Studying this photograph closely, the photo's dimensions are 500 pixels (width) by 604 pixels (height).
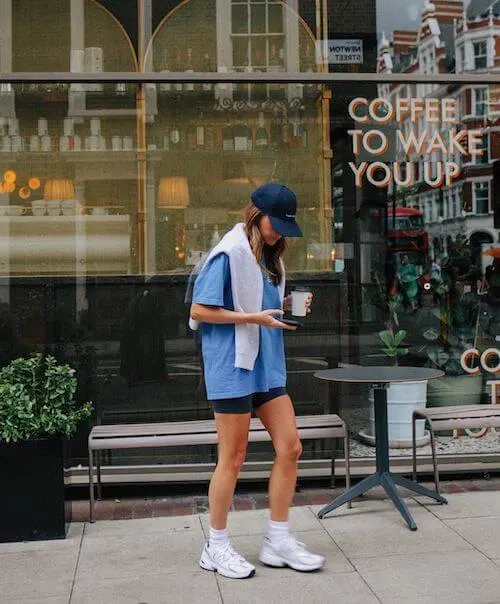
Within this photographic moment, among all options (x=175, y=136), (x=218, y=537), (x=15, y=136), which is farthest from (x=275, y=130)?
(x=218, y=537)

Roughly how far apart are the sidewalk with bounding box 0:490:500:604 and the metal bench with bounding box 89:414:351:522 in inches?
17.9

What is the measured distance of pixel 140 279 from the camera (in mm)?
6410

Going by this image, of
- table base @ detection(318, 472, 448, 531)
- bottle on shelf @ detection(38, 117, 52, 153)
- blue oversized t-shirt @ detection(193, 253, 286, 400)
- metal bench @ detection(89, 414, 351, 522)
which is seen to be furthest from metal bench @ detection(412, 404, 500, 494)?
bottle on shelf @ detection(38, 117, 52, 153)

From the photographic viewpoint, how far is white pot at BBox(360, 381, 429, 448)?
654 centimetres

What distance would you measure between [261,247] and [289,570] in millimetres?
1618

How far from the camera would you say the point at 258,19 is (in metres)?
6.69

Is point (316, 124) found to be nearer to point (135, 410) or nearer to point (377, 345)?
point (377, 345)

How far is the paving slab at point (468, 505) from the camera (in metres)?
5.30

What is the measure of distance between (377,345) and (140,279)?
1.86 m

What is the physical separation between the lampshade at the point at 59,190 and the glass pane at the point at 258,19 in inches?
72.4

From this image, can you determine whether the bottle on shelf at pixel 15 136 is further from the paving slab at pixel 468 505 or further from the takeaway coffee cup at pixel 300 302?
the paving slab at pixel 468 505

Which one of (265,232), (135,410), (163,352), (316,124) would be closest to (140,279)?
(163,352)

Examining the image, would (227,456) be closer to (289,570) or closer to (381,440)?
(289,570)

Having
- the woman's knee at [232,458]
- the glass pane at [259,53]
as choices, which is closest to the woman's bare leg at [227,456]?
the woman's knee at [232,458]
